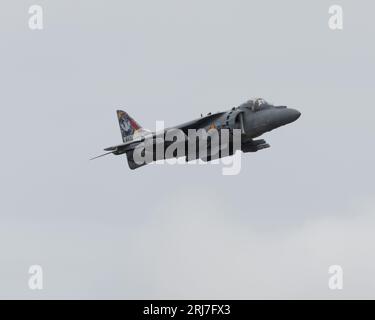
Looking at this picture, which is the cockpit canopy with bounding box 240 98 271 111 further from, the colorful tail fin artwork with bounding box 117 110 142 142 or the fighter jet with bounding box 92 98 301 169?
the colorful tail fin artwork with bounding box 117 110 142 142

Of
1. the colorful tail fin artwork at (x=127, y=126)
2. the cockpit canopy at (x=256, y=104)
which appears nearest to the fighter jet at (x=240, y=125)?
the cockpit canopy at (x=256, y=104)

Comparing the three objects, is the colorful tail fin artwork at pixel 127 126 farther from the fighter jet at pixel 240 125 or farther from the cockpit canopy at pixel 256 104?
the cockpit canopy at pixel 256 104

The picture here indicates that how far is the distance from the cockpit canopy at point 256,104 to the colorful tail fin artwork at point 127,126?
14425 millimetres

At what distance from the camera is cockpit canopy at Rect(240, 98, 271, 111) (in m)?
79.8

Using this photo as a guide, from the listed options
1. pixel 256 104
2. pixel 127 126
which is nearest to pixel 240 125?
pixel 256 104

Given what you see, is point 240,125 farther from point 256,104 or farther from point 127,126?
point 127,126

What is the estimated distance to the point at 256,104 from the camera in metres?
79.9

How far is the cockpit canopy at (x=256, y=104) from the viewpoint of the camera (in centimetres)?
7981

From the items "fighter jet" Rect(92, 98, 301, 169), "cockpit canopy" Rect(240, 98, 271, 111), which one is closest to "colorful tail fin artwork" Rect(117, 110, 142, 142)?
"fighter jet" Rect(92, 98, 301, 169)

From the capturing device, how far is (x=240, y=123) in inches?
3142

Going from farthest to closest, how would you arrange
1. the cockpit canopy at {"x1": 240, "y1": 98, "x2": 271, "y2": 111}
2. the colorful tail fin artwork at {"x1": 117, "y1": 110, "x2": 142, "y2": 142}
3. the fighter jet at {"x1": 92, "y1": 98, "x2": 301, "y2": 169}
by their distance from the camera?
1. the colorful tail fin artwork at {"x1": 117, "y1": 110, "x2": 142, "y2": 142}
2. the cockpit canopy at {"x1": 240, "y1": 98, "x2": 271, "y2": 111}
3. the fighter jet at {"x1": 92, "y1": 98, "x2": 301, "y2": 169}
